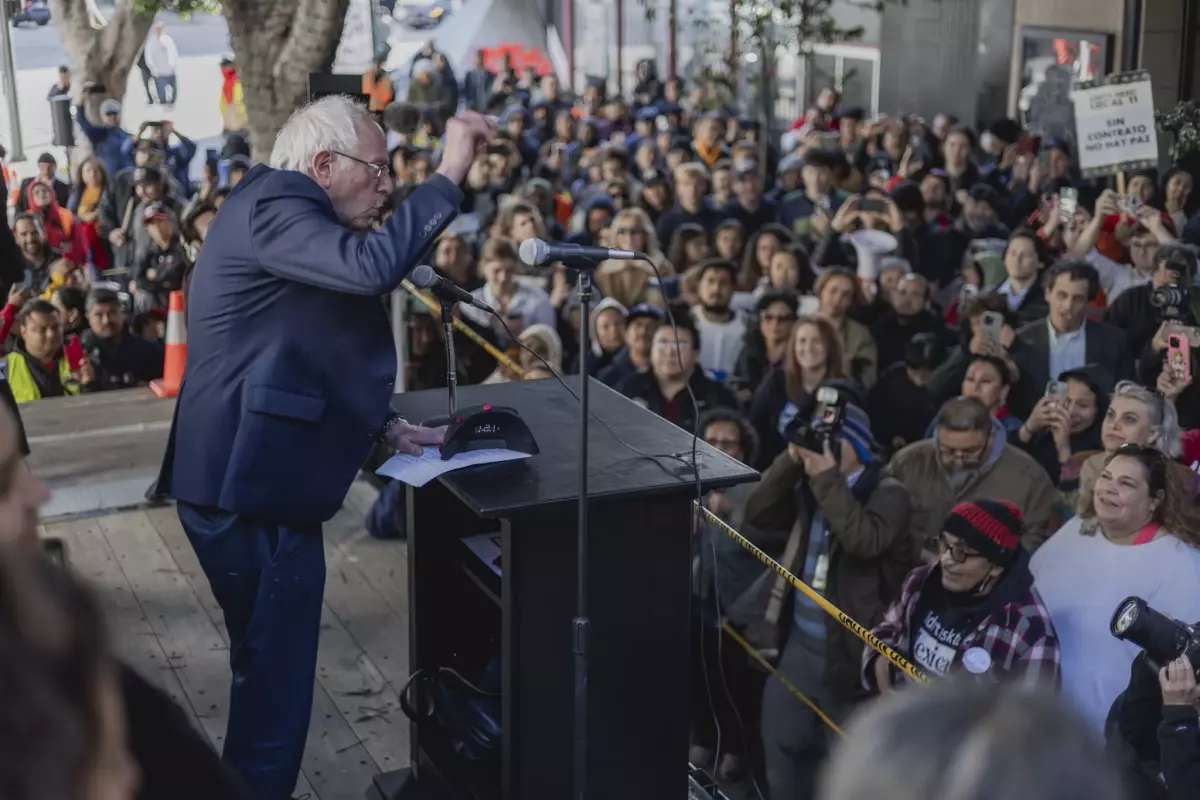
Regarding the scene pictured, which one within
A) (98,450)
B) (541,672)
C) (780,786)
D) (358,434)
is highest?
(358,434)

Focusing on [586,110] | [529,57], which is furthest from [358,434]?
[529,57]

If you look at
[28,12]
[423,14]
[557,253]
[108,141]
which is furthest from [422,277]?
[423,14]

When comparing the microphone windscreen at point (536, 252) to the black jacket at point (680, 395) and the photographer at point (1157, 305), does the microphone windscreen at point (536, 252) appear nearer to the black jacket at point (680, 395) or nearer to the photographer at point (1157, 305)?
the black jacket at point (680, 395)

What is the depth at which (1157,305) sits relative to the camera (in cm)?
630

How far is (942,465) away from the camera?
16.3 ft

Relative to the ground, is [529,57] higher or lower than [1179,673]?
higher

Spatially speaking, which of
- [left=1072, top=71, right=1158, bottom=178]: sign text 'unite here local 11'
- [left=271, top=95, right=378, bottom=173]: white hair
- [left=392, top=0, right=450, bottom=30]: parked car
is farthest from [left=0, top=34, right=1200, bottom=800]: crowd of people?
[left=392, top=0, right=450, bottom=30]: parked car

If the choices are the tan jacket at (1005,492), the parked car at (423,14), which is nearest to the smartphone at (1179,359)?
the tan jacket at (1005,492)

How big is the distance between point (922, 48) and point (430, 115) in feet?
18.0

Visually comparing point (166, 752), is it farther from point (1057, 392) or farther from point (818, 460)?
point (1057, 392)

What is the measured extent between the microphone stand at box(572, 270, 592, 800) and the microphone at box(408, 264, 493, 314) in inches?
9.4

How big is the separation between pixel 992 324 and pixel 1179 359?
2.81 feet

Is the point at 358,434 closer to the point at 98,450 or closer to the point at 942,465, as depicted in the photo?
the point at 942,465

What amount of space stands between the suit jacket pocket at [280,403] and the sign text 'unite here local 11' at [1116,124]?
19.5 feet
